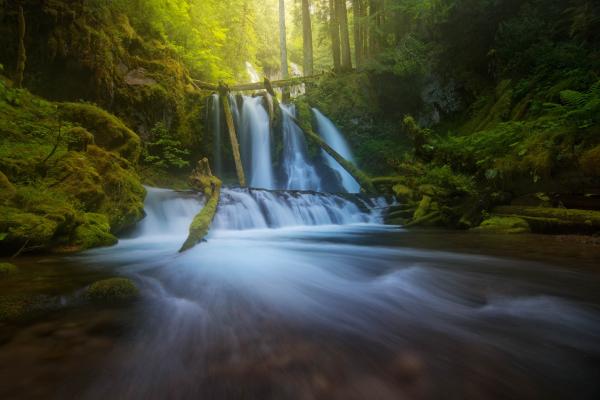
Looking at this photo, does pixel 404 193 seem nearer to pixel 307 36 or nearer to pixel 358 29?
pixel 358 29

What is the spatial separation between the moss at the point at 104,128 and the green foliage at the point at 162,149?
7.70ft

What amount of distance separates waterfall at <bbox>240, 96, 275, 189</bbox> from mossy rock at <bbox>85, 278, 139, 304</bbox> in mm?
11388

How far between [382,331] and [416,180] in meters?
7.88

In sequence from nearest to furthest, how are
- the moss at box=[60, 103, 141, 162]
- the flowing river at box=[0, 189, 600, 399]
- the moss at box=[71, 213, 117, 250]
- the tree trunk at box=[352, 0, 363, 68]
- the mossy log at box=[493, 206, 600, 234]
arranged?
the flowing river at box=[0, 189, 600, 399]
the mossy log at box=[493, 206, 600, 234]
the moss at box=[71, 213, 117, 250]
the moss at box=[60, 103, 141, 162]
the tree trunk at box=[352, 0, 363, 68]

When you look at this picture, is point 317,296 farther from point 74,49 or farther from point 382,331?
point 74,49

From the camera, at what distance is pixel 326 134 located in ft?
51.8

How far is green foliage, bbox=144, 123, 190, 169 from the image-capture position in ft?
37.7

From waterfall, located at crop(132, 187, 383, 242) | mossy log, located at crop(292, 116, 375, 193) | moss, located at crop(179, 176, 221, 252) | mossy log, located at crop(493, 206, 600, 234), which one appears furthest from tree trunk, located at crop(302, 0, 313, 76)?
mossy log, located at crop(493, 206, 600, 234)

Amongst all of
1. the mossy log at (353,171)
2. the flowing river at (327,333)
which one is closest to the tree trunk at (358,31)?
the mossy log at (353,171)

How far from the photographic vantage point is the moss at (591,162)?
489 cm

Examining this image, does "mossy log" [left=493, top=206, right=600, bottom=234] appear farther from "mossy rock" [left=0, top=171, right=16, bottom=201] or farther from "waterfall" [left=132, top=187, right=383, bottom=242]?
"mossy rock" [left=0, top=171, right=16, bottom=201]

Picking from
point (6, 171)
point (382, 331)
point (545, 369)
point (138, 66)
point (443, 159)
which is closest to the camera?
point (545, 369)

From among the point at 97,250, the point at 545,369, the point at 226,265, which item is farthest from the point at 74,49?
the point at 545,369

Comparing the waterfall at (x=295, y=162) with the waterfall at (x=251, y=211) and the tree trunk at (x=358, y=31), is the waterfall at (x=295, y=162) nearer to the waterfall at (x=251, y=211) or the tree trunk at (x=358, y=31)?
the waterfall at (x=251, y=211)
